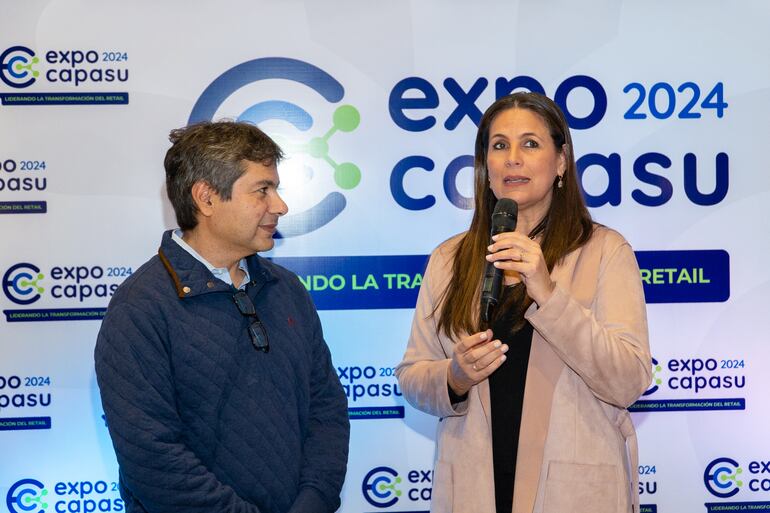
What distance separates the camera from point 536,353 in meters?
2.03

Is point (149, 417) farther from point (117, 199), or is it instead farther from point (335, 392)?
point (117, 199)

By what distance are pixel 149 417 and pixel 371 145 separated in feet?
6.72

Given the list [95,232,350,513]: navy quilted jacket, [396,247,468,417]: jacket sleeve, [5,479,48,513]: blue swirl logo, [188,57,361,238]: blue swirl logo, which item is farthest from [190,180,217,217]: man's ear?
[5,479,48,513]: blue swirl logo

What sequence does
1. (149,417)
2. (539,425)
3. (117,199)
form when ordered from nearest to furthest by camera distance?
1. (149,417)
2. (539,425)
3. (117,199)

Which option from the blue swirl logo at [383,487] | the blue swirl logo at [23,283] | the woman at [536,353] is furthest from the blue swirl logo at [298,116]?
the woman at [536,353]

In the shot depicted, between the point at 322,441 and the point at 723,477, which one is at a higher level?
the point at 322,441

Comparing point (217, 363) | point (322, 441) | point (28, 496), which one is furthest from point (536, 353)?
point (28, 496)

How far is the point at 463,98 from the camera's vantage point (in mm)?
3664

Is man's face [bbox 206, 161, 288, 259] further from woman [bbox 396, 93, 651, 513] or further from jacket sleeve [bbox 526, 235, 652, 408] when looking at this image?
jacket sleeve [bbox 526, 235, 652, 408]


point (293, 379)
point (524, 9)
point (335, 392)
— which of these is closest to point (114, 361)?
point (293, 379)

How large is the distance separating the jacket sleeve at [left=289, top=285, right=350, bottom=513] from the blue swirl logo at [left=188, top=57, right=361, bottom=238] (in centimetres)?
135

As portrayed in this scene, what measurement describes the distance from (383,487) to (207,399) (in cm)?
192

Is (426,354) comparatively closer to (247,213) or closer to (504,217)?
(504,217)

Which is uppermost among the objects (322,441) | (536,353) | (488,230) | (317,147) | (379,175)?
(317,147)
